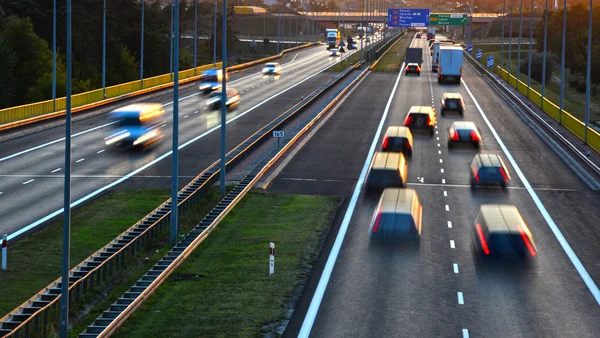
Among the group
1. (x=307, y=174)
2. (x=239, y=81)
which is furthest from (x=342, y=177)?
(x=239, y=81)

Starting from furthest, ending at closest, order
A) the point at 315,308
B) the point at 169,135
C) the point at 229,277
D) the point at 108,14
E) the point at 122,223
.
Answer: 1. the point at 108,14
2. the point at 169,135
3. the point at 122,223
4. the point at 229,277
5. the point at 315,308

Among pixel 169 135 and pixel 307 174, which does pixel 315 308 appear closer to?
pixel 307 174

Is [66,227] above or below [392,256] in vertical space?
above

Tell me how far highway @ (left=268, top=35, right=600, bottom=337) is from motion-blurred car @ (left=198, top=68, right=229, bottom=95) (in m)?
32.7

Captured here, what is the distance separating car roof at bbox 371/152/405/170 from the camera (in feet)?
150

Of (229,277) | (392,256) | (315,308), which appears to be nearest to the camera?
(315,308)

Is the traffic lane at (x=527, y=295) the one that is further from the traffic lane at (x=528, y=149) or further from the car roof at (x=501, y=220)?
the traffic lane at (x=528, y=149)

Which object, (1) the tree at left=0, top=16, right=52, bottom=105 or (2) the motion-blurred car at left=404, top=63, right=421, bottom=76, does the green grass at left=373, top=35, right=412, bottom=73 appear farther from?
(1) the tree at left=0, top=16, right=52, bottom=105

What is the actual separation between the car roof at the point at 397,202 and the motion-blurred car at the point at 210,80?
5934cm

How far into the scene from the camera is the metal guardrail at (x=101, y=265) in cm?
2633

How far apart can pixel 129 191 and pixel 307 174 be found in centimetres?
951

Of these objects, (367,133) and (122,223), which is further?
(367,133)

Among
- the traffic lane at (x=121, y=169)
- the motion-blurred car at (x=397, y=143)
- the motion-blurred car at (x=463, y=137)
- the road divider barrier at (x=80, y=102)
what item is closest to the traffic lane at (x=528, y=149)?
the motion-blurred car at (x=463, y=137)

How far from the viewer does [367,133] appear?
67.4 metres
